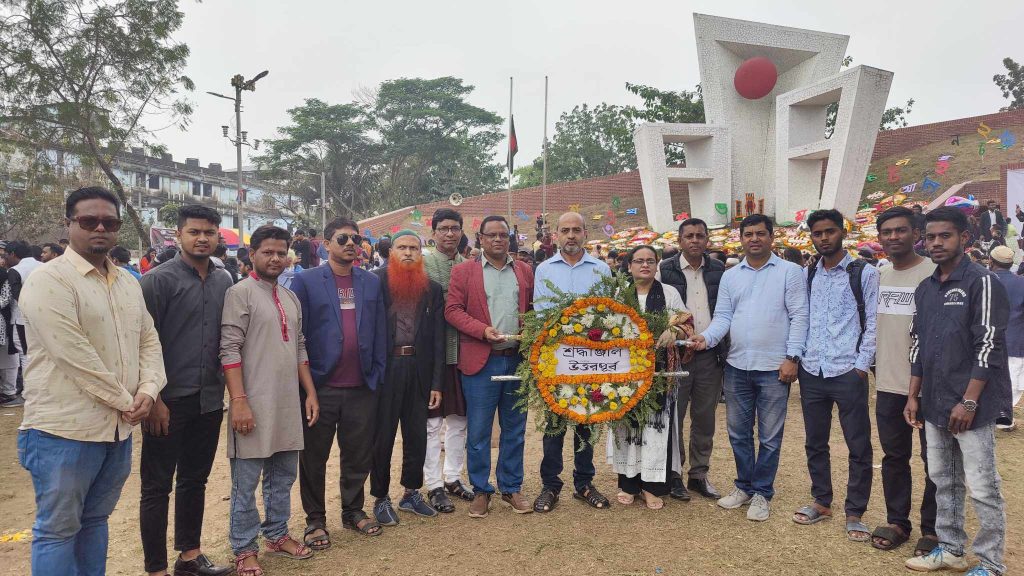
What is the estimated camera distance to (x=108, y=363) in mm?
2844

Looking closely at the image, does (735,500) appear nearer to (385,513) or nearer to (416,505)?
(416,505)

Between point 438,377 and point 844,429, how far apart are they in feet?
8.95

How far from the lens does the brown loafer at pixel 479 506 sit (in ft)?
14.4

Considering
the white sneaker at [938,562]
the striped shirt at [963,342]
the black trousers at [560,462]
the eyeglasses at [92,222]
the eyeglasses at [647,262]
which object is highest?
the eyeglasses at [92,222]

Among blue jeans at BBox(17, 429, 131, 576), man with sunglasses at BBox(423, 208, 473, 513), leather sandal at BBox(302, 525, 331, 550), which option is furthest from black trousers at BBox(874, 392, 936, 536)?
blue jeans at BBox(17, 429, 131, 576)

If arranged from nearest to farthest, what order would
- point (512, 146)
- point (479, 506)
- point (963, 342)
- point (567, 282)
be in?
point (963, 342) → point (479, 506) → point (567, 282) → point (512, 146)

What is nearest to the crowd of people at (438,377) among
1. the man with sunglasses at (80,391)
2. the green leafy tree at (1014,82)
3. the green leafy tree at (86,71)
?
the man with sunglasses at (80,391)

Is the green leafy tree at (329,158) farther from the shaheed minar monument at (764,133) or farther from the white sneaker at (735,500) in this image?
the white sneaker at (735,500)

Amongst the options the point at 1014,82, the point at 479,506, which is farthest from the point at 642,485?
the point at 1014,82

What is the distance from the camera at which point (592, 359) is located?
4.36m

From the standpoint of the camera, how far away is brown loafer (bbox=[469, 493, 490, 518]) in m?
4.40

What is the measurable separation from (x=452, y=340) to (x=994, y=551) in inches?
133

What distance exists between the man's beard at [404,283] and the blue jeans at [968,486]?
3.21 m

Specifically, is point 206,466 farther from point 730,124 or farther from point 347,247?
point 730,124
